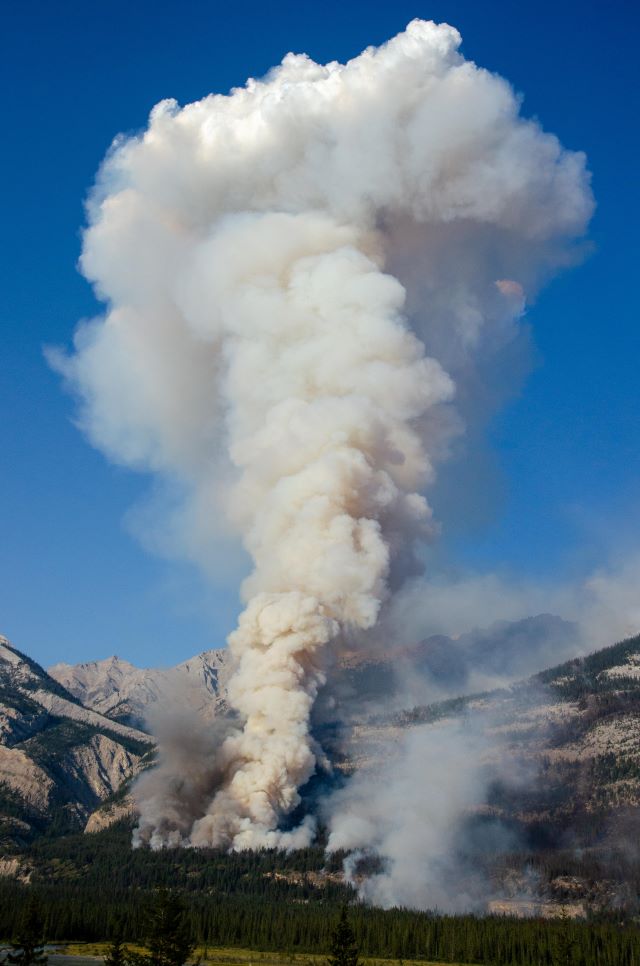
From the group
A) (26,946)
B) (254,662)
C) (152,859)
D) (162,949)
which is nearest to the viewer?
(162,949)

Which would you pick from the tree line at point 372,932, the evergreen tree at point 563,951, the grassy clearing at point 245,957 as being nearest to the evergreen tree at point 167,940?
the grassy clearing at point 245,957

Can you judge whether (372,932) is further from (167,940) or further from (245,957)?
(167,940)

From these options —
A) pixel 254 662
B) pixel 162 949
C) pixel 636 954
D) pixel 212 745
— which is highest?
pixel 254 662

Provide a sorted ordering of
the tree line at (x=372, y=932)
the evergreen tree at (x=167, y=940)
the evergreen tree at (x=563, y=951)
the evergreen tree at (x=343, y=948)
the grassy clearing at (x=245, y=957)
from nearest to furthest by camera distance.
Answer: the evergreen tree at (x=167, y=940) < the evergreen tree at (x=343, y=948) < the evergreen tree at (x=563, y=951) < the grassy clearing at (x=245, y=957) < the tree line at (x=372, y=932)

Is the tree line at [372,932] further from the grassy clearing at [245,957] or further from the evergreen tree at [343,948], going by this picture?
the evergreen tree at [343,948]

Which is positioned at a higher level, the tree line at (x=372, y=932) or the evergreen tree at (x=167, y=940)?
the evergreen tree at (x=167, y=940)

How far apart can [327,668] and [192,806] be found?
186 feet

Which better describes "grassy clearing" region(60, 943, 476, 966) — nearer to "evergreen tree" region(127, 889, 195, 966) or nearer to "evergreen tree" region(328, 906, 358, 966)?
"evergreen tree" region(328, 906, 358, 966)

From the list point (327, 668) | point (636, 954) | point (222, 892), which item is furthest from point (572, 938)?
point (222, 892)

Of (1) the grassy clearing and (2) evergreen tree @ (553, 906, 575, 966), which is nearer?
(2) evergreen tree @ (553, 906, 575, 966)

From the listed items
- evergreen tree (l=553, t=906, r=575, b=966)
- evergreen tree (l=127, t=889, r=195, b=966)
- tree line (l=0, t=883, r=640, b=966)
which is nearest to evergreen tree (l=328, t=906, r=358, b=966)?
evergreen tree (l=127, t=889, r=195, b=966)

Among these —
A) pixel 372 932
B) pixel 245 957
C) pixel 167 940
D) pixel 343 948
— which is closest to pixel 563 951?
pixel 372 932

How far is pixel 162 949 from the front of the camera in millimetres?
63656

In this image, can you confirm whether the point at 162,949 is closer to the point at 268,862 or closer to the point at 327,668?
the point at 327,668
